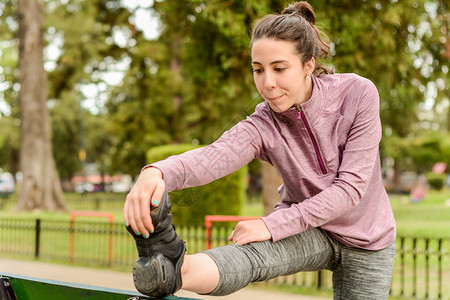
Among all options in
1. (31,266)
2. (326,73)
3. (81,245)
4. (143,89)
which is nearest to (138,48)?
(143,89)

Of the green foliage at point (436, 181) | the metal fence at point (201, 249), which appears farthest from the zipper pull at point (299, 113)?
the green foliage at point (436, 181)

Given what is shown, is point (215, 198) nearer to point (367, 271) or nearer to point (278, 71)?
point (367, 271)

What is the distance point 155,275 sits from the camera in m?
1.48

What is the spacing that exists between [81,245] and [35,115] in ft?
27.5

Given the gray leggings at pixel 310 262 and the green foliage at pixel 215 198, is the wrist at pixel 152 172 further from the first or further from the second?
the green foliage at pixel 215 198

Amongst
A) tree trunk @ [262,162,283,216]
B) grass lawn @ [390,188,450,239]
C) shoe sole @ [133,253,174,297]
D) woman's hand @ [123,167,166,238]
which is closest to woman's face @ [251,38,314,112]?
woman's hand @ [123,167,166,238]

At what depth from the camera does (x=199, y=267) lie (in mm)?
1591

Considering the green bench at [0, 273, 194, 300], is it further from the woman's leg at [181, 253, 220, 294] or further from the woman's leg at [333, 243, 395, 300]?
the woman's leg at [333, 243, 395, 300]

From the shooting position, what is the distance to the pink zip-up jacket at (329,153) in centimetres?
185

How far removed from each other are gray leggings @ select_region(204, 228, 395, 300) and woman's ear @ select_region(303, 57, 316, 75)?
575 mm

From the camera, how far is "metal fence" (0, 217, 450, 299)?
7.06 metres

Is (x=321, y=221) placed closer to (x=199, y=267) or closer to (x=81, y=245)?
(x=199, y=267)

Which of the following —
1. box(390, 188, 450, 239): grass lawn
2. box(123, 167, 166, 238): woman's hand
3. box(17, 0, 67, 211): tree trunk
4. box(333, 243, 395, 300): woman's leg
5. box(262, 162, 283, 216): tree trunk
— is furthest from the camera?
Result: box(17, 0, 67, 211): tree trunk

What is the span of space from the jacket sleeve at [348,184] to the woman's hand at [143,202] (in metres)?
0.44
